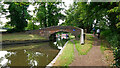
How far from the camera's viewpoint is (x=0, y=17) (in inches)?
954

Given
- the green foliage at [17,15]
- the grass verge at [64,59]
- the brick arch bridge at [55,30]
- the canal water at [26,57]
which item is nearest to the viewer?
the grass verge at [64,59]

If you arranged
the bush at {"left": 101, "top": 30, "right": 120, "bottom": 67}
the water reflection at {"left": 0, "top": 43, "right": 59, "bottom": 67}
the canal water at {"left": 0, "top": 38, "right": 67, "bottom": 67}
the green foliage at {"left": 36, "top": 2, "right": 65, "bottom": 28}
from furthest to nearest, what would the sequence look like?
the green foliage at {"left": 36, "top": 2, "right": 65, "bottom": 28} < the canal water at {"left": 0, "top": 38, "right": 67, "bottom": 67} < the water reflection at {"left": 0, "top": 43, "right": 59, "bottom": 67} < the bush at {"left": 101, "top": 30, "right": 120, "bottom": 67}

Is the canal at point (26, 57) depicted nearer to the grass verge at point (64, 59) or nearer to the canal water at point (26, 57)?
the canal water at point (26, 57)

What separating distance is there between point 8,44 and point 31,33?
778 centimetres

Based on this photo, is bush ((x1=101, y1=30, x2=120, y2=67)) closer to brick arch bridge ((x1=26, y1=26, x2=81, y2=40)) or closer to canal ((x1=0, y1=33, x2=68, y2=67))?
canal ((x1=0, y1=33, x2=68, y2=67))

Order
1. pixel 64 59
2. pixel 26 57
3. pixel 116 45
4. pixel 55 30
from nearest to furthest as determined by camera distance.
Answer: pixel 64 59 → pixel 116 45 → pixel 26 57 → pixel 55 30

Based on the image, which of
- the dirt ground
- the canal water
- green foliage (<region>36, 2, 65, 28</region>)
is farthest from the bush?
green foliage (<region>36, 2, 65, 28</region>)

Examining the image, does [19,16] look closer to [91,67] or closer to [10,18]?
[10,18]

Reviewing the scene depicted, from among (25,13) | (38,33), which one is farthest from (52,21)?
(25,13)

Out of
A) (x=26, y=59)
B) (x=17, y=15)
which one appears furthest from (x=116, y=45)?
(x=17, y=15)

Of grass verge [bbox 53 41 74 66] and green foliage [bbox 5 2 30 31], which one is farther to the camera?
green foliage [bbox 5 2 30 31]

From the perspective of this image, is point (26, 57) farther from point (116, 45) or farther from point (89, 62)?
point (116, 45)

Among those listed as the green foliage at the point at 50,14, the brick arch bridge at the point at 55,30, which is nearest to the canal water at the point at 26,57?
the brick arch bridge at the point at 55,30

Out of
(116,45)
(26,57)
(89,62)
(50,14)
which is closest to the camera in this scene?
(89,62)
